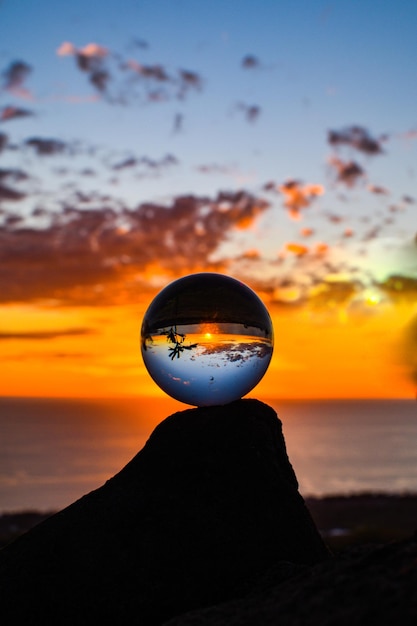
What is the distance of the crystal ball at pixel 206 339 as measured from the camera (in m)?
7.41

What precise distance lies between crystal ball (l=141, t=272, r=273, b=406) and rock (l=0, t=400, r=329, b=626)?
39 centimetres

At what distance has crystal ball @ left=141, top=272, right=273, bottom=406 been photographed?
741 cm

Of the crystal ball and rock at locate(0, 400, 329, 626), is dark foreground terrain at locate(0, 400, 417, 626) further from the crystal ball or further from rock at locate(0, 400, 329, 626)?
the crystal ball

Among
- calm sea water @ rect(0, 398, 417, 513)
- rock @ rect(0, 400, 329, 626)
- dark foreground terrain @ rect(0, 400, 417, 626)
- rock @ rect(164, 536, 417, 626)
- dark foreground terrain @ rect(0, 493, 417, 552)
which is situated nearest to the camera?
rock @ rect(164, 536, 417, 626)

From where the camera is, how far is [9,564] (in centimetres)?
674

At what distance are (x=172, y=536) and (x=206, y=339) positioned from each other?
208 cm

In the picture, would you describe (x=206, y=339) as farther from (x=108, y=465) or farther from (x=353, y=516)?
(x=108, y=465)

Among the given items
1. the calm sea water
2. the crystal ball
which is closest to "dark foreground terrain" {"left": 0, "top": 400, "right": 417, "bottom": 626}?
the crystal ball

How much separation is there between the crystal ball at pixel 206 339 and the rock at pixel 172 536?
387mm

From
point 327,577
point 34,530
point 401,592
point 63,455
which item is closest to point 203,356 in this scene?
point 34,530

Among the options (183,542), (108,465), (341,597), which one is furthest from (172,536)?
(108,465)

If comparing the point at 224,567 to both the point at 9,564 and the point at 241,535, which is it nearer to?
the point at 241,535

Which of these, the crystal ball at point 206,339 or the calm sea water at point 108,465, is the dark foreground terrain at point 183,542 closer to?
the crystal ball at point 206,339

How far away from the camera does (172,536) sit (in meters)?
6.66
